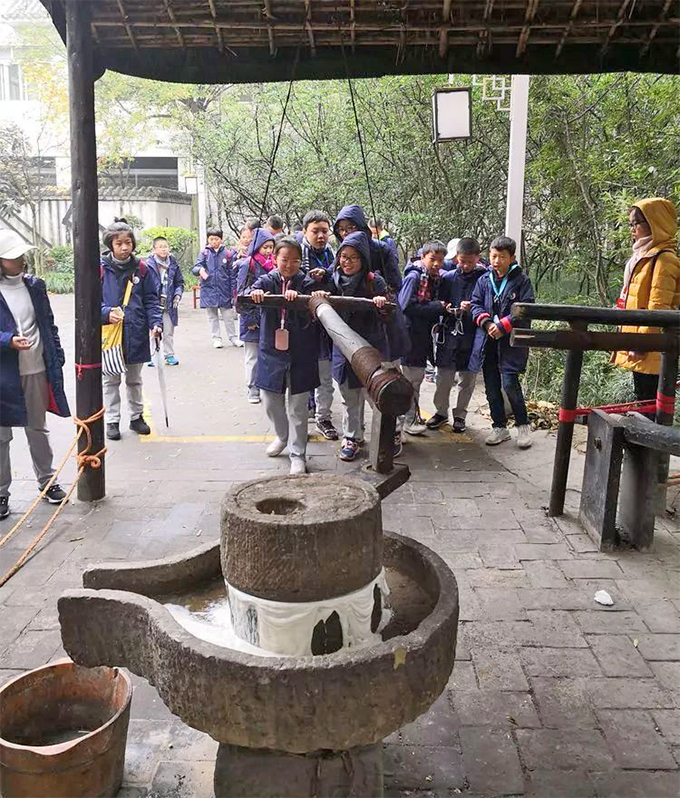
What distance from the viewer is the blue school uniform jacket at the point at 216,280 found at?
11.3 m

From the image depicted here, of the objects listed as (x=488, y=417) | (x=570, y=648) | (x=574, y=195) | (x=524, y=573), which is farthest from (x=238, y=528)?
(x=574, y=195)

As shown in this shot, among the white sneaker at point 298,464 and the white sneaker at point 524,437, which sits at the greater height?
the white sneaker at point 524,437

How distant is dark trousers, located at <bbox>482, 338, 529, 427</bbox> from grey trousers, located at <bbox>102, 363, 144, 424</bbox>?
3390 millimetres

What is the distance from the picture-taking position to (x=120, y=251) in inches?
251

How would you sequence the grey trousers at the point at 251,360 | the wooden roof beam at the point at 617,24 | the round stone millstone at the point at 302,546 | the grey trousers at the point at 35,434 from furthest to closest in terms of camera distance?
the grey trousers at the point at 251,360
the grey trousers at the point at 35,434
the wooden roof beam at the point at 617,24
the round stone millstone at the point at 302,546

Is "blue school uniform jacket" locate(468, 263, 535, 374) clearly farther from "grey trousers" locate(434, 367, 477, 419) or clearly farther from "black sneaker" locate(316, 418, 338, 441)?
"black sneaker" locate(316, 418, 338, 441)

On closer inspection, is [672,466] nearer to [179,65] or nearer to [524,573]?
[524,573]

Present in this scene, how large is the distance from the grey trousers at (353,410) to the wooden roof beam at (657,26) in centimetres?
317

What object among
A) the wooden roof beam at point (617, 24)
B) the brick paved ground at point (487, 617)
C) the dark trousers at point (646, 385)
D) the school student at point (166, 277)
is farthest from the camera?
the school student at point (166, 277)

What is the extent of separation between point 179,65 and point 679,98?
18.4 ft

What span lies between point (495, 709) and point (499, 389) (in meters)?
3.98

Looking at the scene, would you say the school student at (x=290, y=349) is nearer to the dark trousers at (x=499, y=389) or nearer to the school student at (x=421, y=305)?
the school student at (x=421, y=305)

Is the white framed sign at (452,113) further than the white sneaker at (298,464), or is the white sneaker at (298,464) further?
the white framed sign at (452,113)

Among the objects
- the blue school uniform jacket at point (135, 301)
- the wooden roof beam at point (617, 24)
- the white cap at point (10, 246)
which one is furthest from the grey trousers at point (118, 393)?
the wooden roof beam at point (617, 24)
